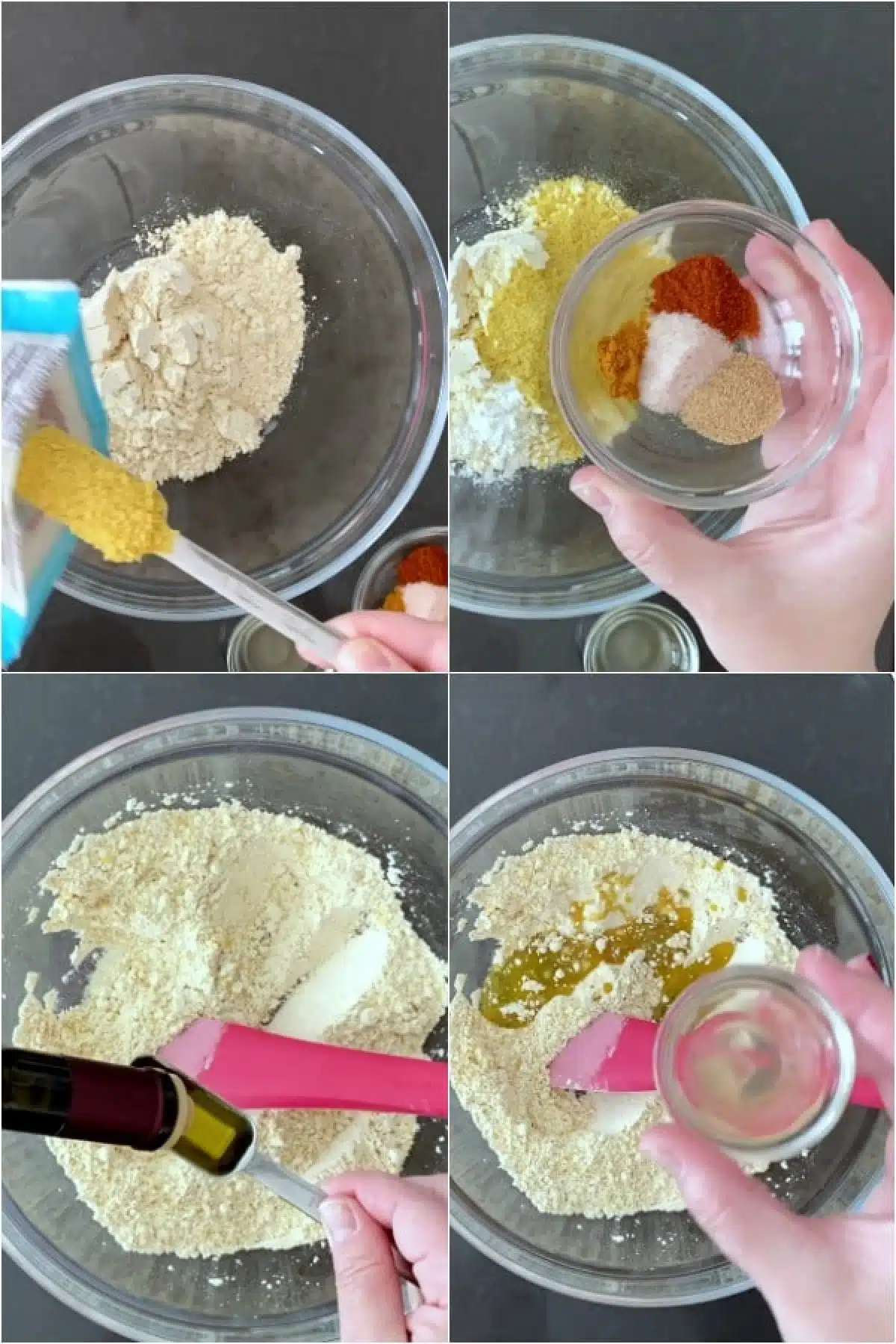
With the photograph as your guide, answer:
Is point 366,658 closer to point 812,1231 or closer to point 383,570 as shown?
point 383,570

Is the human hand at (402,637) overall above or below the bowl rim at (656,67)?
below

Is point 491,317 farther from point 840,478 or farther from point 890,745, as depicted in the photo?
point 890,745

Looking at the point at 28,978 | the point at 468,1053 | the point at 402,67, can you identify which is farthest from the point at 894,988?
the point at 402,67

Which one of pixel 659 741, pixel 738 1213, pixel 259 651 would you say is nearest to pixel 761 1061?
pixel 738 1213

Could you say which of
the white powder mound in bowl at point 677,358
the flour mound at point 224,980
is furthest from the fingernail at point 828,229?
the flour mound at point 224,980

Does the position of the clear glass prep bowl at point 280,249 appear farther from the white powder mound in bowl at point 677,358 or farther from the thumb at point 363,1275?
the thumb at point 363,1275

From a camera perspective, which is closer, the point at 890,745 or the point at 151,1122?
the point at 151,1122

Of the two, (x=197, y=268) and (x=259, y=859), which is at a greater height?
(x=197, y=268)

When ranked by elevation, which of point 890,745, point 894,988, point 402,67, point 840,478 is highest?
point 402,67
